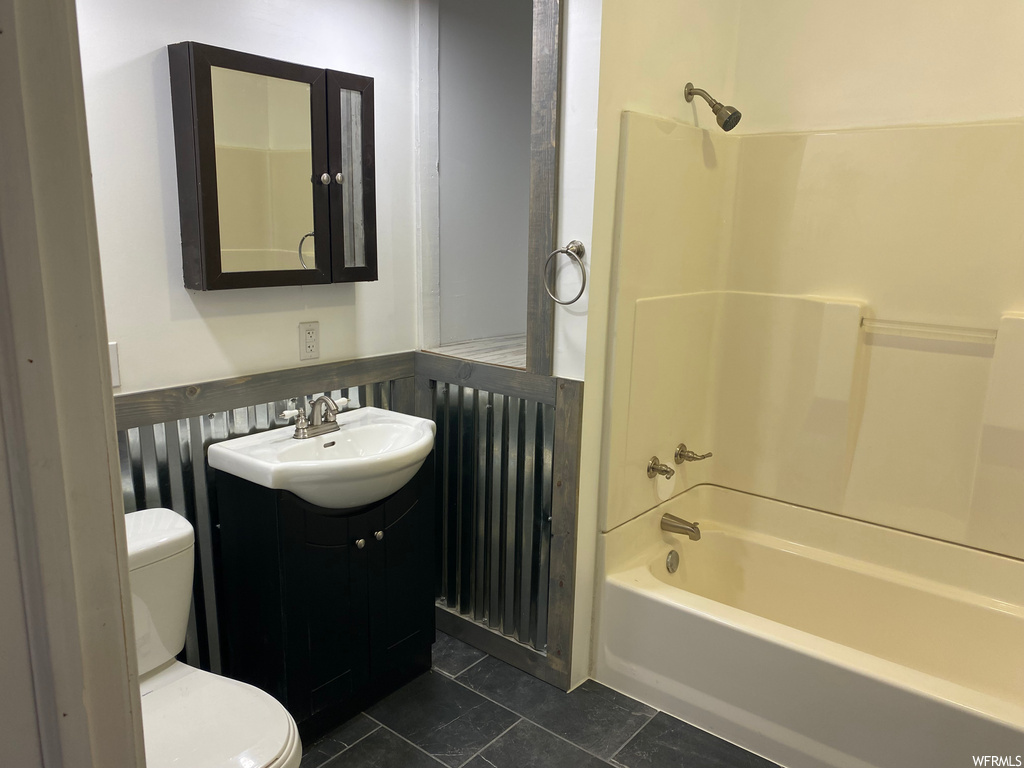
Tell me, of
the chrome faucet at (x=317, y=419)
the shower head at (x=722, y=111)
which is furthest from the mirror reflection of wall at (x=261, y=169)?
the shower head at (x=722, y=111)

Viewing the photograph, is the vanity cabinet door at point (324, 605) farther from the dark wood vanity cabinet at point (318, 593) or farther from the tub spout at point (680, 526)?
the tub spout at point (680, 526)

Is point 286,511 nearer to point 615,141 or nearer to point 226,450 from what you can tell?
point 226,450

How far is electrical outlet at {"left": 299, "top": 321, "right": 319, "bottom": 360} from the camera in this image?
2.31m

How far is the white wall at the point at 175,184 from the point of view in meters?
1.81

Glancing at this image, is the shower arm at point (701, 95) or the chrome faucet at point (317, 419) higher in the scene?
the shower arm at point (701, 95)

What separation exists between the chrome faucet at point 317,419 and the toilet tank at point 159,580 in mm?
423

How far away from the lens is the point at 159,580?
1.76m

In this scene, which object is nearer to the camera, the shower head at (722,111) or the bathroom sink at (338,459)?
the bathroom sink at (338,459)

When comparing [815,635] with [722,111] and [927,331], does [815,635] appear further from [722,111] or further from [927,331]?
[722,111]

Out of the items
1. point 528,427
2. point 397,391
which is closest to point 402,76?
point 397,391

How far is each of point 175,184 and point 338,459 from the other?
2.75 ft

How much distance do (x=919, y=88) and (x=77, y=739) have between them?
2.48 meters

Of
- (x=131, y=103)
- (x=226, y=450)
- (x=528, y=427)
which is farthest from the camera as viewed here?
(x=528, y=427)

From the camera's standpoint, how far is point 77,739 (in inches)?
19.4
